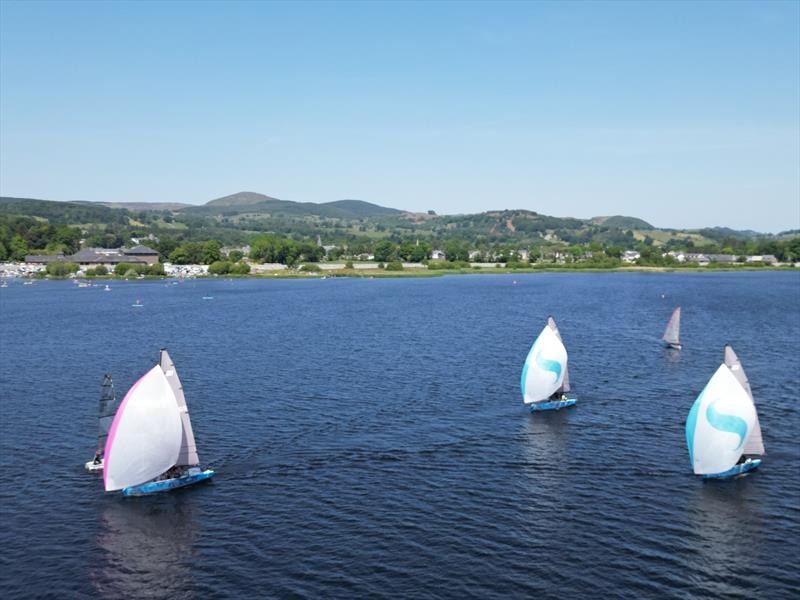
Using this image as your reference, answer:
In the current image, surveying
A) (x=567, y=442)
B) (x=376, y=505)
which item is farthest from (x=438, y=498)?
(x=567, y=442)

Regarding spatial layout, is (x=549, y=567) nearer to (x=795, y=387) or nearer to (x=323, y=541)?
(x=323, y=541)

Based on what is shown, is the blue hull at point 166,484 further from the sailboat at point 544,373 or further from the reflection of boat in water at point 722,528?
the reflection of boat in water at point 722,528

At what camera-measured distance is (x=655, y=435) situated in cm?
6312

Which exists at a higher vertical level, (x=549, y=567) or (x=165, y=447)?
(x=165, y=447)

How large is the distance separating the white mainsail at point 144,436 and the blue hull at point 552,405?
121 feet

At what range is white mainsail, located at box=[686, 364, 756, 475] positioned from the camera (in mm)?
51750

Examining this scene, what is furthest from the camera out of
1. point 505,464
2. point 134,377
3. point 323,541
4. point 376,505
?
point 134,377

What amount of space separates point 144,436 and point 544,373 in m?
40.0

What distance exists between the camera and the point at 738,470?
174 feet

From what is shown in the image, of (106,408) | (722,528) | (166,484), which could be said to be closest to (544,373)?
(722,528)

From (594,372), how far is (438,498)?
4793cm

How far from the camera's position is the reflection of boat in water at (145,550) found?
38156 mm

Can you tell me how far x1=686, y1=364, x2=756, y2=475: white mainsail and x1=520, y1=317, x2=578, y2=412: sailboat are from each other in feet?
65.5

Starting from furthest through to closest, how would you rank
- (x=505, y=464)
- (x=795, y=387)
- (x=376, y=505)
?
(x=795, y=387) < (x=505, y=464) < (x=376, y=505)
